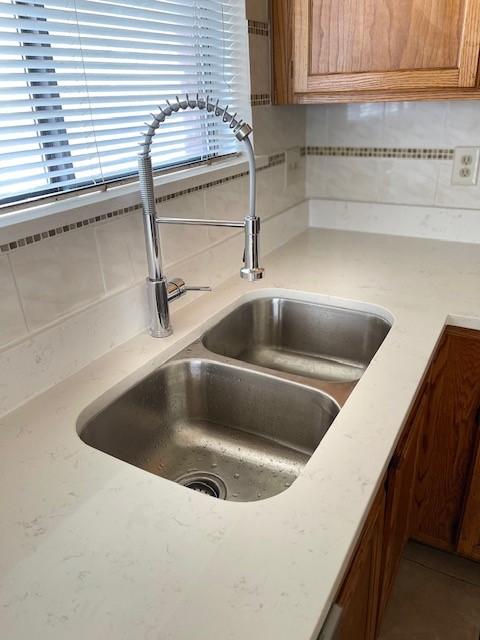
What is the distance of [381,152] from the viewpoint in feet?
5.88

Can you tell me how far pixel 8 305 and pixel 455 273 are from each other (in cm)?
122

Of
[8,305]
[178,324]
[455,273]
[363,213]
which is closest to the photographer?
[8,305]

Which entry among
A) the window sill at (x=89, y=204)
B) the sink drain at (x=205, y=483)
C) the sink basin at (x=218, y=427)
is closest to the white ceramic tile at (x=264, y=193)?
the window sill at (x=89, y=204)

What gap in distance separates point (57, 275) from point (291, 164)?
1112mm

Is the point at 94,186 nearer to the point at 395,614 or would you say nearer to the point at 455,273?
the point at 455,273

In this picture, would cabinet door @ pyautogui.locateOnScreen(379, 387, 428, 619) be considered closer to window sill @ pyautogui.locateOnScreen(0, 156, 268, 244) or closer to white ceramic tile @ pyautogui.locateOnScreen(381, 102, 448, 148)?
window sill @ pyautogui.locateOnScreen(0, 156, 268, 244)

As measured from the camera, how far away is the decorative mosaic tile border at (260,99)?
58.2 inches

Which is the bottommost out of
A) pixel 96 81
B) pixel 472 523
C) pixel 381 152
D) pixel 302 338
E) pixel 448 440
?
pixel 472 523

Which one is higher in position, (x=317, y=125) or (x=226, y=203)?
(x=317, y=125)

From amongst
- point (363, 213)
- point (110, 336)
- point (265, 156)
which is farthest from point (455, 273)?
point (110, 336)

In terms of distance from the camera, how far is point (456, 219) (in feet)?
5.74

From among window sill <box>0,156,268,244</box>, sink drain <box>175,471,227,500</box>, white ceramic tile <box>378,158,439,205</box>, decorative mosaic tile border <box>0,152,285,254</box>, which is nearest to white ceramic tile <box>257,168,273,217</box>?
decorative mosaic tile border <box>0,152,285,254</box>

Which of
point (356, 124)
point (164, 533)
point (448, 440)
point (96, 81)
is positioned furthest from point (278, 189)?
point (164, 533)

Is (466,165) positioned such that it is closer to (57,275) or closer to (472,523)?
(472,523)
